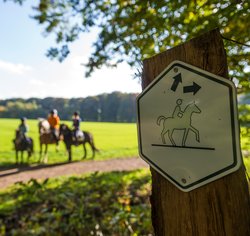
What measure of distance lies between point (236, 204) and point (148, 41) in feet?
6.29

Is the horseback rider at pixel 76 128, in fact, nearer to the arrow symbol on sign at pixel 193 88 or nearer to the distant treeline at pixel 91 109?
the arrow symbol on sign at pixel 193 88

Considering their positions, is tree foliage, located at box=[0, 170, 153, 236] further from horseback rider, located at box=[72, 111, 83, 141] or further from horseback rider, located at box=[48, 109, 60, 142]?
horseback rider, located at box=[72, 111, 83, 141]

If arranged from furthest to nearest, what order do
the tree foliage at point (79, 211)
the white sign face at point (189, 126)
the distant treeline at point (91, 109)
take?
the distant treeline at point (91, 109), the tree foliage at point (79, 211), the white sign face at point (189, 126)

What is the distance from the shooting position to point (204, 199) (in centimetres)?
108

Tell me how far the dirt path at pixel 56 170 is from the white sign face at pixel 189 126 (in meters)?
8.52

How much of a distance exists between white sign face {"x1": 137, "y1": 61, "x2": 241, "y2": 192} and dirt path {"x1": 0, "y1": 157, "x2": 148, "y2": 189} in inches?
335

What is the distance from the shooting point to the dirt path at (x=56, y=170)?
9.74 meters

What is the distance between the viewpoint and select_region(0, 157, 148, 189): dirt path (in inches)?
384

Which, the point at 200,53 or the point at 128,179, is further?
the point at 128,179

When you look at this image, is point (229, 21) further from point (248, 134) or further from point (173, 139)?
point (173, 139)

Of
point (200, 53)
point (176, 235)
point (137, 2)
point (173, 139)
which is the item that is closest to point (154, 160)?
point (173, 139)

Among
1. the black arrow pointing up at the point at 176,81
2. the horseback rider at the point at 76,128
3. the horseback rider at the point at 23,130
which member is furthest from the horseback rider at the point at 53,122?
the black arrow pointing up at the point at 176,81

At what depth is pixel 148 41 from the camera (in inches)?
104

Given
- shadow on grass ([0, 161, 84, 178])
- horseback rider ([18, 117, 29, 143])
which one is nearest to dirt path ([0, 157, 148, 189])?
shadow on grass ([0, 161, 84, 178])
